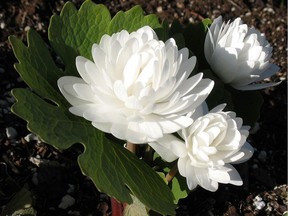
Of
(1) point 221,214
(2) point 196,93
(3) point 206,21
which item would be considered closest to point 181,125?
(2) point 196,93

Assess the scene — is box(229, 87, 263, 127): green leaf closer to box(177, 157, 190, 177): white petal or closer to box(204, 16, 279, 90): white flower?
box(204, 16, 279, 90): white flower

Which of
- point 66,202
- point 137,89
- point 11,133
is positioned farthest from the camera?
point 11,133

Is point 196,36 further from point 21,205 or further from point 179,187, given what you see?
point 21,205

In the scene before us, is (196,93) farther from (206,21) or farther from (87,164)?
(206,21)

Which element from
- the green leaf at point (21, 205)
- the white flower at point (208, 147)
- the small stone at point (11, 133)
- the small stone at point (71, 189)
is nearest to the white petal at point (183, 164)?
the white flower at point (208, 147)

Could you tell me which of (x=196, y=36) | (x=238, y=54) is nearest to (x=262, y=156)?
(x=196, y=36)
